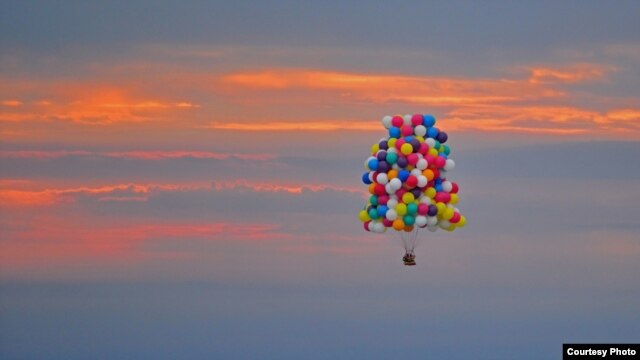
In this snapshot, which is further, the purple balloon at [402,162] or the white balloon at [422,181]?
the purple balloon at [402,162]

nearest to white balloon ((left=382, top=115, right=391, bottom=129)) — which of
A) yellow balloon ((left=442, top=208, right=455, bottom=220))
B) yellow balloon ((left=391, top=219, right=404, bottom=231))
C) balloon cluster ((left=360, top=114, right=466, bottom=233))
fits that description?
balloon cluster ((left=360, top=114, right=466, bottom=233))

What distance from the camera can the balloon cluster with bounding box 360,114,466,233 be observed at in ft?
274

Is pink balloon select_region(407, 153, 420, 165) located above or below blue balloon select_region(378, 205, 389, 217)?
above

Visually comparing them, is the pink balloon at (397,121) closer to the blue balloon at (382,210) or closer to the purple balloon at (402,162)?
the purple balloon at (402,162)

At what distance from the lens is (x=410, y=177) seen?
274 feet

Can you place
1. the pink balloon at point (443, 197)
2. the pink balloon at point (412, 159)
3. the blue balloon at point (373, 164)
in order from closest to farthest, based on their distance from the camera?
the pink balloon at point (412, 159)
the blue balloon at point (373, 164)
the pink balloon at point (443, 197)

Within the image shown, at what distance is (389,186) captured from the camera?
275 feet

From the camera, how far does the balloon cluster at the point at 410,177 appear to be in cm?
8362

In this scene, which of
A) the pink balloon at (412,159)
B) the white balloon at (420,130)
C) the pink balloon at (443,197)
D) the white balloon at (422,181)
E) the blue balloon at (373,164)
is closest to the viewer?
the white balloon at (422,181)

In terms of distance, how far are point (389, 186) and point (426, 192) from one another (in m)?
1.24

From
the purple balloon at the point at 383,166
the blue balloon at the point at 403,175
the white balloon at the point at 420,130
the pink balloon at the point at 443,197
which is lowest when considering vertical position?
the pink balloon at the point at 443,197

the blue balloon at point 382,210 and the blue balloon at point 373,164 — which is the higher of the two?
the blue balloon at point 373,164

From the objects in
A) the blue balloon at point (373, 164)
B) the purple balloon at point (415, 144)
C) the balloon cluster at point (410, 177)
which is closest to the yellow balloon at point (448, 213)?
the balloon cluster at point (410, 177)

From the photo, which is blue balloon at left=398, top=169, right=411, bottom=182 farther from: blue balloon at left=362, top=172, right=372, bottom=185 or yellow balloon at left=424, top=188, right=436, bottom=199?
blue balloon at left=362, top=172, right=372, bottom=185
